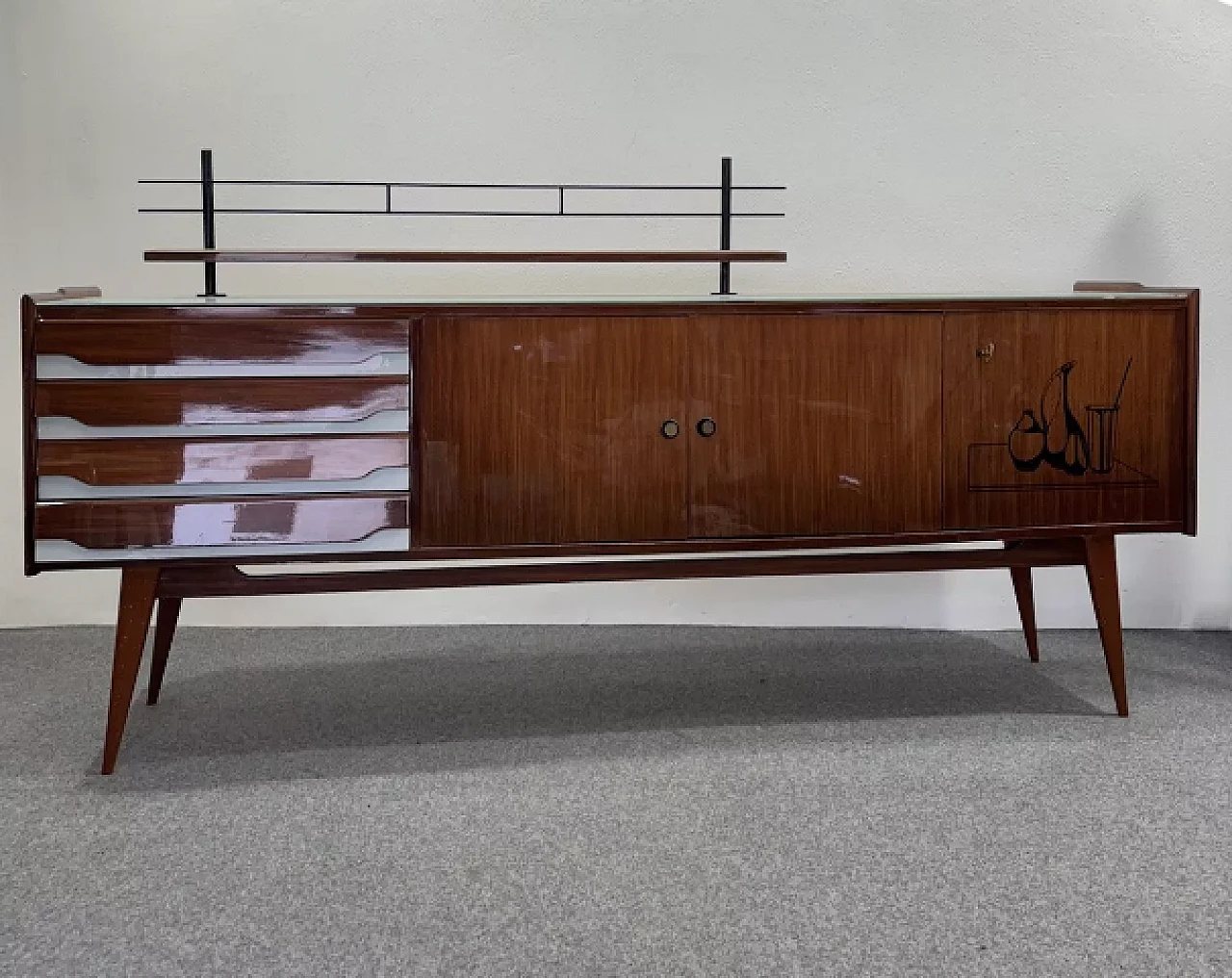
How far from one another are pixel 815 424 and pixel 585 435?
0.44 m

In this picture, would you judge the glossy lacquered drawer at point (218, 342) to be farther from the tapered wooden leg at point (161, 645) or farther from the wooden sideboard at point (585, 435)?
the tapered wooden leg at point (161, 645)

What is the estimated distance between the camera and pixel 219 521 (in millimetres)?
2199

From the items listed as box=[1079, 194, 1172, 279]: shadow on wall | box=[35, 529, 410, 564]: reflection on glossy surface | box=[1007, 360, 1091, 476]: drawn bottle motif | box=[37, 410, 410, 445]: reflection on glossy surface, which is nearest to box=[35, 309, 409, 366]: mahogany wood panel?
box=[37, 410, 410, 445]: reflection on glossy surface

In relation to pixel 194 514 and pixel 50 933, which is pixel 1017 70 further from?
pixel 50 933

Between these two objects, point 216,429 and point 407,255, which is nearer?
point 216,429

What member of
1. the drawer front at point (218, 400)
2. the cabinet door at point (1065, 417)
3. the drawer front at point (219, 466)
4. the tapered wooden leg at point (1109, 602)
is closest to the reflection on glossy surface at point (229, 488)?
the drawer front at point (219, 466)

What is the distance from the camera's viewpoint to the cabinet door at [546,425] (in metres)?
2.26

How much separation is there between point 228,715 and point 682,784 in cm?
100

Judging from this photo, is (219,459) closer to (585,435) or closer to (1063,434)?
(585,435)

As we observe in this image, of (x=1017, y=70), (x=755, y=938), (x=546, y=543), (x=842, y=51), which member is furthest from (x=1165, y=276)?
(x=755, y=938)

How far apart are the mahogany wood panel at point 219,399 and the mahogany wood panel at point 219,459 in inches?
1.5

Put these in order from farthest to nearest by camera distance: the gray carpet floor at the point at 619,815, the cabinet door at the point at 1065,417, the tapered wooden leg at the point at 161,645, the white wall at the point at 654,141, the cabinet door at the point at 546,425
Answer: the white wall at the point at 654,141, the tapered wooden leg at the point at 161,645, the cabinet door at the point at 1065,417, the cabinet door at the point at 546,425, the gray carpet floor at the point at 619,815

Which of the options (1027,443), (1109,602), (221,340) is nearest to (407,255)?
(221,340)

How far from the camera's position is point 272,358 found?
7.22 ft
